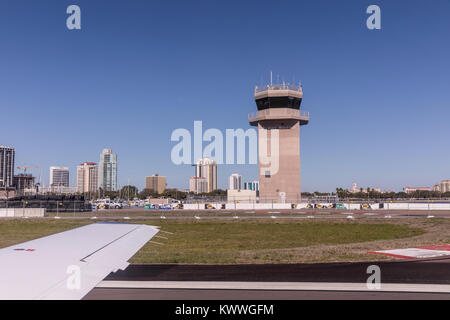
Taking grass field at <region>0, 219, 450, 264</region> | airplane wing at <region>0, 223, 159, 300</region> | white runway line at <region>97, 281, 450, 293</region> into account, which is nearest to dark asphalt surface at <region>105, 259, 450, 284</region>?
white runway line at <region>97, 281, 450, 293</region>

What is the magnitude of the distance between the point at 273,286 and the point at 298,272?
2353 mm

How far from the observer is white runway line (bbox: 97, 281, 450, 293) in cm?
1028

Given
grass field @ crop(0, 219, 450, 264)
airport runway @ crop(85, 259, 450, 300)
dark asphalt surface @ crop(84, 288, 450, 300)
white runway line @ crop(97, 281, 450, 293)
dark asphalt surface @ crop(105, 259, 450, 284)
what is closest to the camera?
dark asphalt surface @ crop(84, 288, 450, 300)

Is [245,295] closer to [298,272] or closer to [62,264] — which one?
[298,272]

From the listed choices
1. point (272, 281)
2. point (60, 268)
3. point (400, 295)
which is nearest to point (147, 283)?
point (272, 281)

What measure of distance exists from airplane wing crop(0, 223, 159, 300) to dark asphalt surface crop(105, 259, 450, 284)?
4894mm

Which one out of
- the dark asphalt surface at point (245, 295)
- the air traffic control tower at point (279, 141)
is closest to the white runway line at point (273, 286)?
the dark asphalt surface at point (245, 295)

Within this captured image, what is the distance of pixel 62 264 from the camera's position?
4777 millimetres

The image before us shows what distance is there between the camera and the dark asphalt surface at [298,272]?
1166cm

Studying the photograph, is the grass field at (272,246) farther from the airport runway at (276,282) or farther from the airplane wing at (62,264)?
the airplane wing at (62,264)

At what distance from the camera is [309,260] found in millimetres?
14914

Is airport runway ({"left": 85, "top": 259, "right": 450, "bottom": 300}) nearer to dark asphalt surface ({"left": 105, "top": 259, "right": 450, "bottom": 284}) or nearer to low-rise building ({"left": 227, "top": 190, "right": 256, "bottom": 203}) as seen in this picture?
dark asphalt surface ({"left": 105, "top": 259, "right": 450, "bottom": 284})
